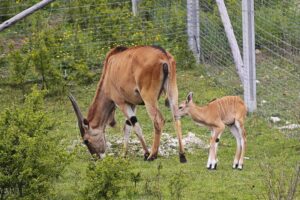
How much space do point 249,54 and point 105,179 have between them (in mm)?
5298

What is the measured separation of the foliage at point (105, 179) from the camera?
8.39 meters

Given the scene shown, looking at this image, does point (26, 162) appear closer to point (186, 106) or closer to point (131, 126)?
point (186, 106)

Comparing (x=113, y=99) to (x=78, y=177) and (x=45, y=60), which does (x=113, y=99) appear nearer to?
(x=78, y=177)

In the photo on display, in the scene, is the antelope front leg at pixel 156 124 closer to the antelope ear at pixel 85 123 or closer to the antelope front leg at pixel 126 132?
the antelope front leg at pixel 126 132

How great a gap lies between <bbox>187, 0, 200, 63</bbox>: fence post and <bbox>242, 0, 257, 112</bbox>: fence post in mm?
2840

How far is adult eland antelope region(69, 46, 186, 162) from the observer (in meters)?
11.2

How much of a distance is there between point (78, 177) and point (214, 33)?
5.98m

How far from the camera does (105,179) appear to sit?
8.38 meters

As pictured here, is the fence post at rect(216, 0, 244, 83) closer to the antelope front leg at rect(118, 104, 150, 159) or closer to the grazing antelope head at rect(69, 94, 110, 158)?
the antelope front leg at rect(118, 104, 150, 159)

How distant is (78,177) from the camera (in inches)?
402

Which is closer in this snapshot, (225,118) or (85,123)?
(225,118)

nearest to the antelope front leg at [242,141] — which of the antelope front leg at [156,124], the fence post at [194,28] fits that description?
the antelope front leg at [156,124]

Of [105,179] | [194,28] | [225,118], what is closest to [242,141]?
[225,118]

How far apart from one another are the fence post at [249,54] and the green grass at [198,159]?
0.29 meters
